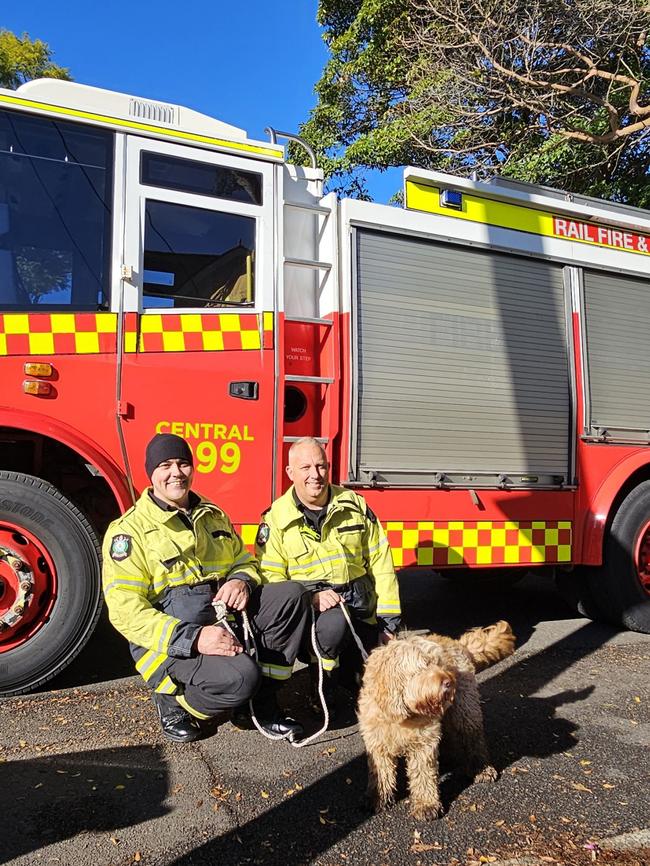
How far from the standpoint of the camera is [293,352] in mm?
4148

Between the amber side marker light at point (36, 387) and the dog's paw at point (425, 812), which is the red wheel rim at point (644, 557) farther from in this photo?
the amber side marker light at point (36, 387)

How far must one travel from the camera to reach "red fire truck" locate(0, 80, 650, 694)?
3508 millimetres

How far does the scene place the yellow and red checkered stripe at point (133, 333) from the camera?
136 inches

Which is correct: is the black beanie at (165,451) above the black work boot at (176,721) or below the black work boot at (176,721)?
above

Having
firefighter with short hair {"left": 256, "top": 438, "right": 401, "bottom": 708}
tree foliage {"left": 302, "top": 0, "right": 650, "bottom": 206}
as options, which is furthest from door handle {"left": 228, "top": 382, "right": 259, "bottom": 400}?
tree foliage {"left": 302, "top": 0, "right": 650, "bottom": 206}

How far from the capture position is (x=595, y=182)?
11.4 metres

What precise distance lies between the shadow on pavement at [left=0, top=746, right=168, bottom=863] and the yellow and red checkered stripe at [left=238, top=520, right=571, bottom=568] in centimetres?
138

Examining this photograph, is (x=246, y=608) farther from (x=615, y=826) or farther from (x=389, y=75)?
(x=389, y=75)

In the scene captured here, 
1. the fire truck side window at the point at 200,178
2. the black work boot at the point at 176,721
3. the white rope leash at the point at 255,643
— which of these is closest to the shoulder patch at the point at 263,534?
the white rope leash at the point at 255,643

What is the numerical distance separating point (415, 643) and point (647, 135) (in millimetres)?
10811

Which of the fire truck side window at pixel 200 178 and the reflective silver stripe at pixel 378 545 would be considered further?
the fire truck side window at pixel 200 178

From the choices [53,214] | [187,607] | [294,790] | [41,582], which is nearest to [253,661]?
[187,607]

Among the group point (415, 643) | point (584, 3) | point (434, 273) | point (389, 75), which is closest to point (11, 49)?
point (389, 75)

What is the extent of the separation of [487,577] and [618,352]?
1.98 meters
